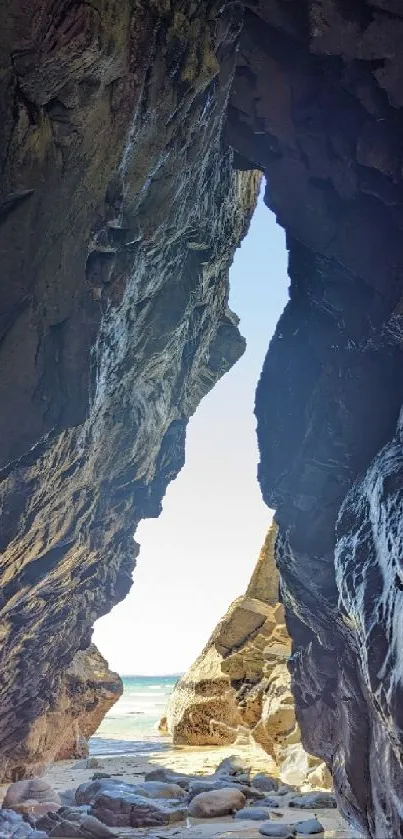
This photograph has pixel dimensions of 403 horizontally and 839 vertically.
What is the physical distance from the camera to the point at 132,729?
3747cm

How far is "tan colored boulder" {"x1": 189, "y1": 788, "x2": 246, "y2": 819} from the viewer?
843 centimetres

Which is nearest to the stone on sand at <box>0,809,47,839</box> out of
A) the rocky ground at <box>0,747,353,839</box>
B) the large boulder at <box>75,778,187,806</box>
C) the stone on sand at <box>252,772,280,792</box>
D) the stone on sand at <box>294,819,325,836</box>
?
the rocky ground at <box>0,747,353,839</box>

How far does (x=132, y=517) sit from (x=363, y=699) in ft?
26.5

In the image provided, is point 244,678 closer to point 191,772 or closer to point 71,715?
point 191,772

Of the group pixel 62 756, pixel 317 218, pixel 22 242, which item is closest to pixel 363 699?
pixel 317 218

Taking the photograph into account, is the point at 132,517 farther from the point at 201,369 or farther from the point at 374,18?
the point at 374,18

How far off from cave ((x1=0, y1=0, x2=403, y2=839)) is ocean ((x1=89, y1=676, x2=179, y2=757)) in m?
15.8

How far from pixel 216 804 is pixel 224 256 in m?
9.06

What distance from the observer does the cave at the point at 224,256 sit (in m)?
5.28

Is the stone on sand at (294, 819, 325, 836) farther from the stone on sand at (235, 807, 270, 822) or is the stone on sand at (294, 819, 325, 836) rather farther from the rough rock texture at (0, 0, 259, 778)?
the rough rock texture at (0, 0, 259, 778)

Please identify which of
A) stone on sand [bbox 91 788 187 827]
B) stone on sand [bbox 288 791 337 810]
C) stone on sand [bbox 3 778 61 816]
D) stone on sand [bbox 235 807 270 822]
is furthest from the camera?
stone on sand [bbox 288 791 337 810]

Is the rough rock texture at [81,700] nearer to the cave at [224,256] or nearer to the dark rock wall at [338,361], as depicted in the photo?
the cave at [224,256]

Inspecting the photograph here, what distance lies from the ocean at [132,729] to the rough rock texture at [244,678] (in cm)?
196

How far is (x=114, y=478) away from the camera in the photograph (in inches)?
484
